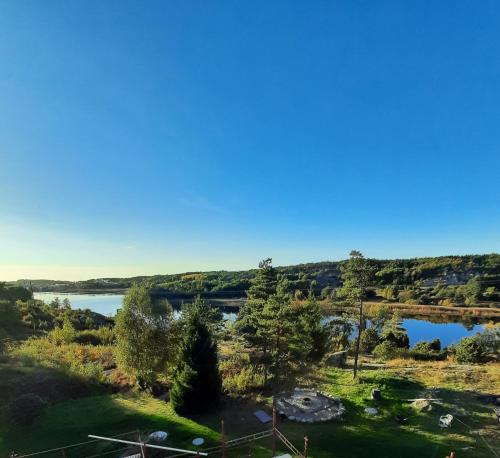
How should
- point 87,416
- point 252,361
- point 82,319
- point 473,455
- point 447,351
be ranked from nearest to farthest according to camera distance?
point 473,455 < point 87,416 < point 252,361 < point 447,351 < point 82,319

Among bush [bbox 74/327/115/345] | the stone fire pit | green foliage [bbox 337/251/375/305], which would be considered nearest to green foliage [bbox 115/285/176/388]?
the stone fire pit

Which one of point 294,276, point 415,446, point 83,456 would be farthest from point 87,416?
point 294,276

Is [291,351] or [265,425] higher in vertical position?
[291,351]

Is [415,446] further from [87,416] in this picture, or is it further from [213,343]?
[87,416]

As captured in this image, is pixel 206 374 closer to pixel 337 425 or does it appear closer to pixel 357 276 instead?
pixel 337 425

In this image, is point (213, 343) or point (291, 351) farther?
point (291, 351)

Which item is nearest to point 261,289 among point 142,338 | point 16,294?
point 142,338
